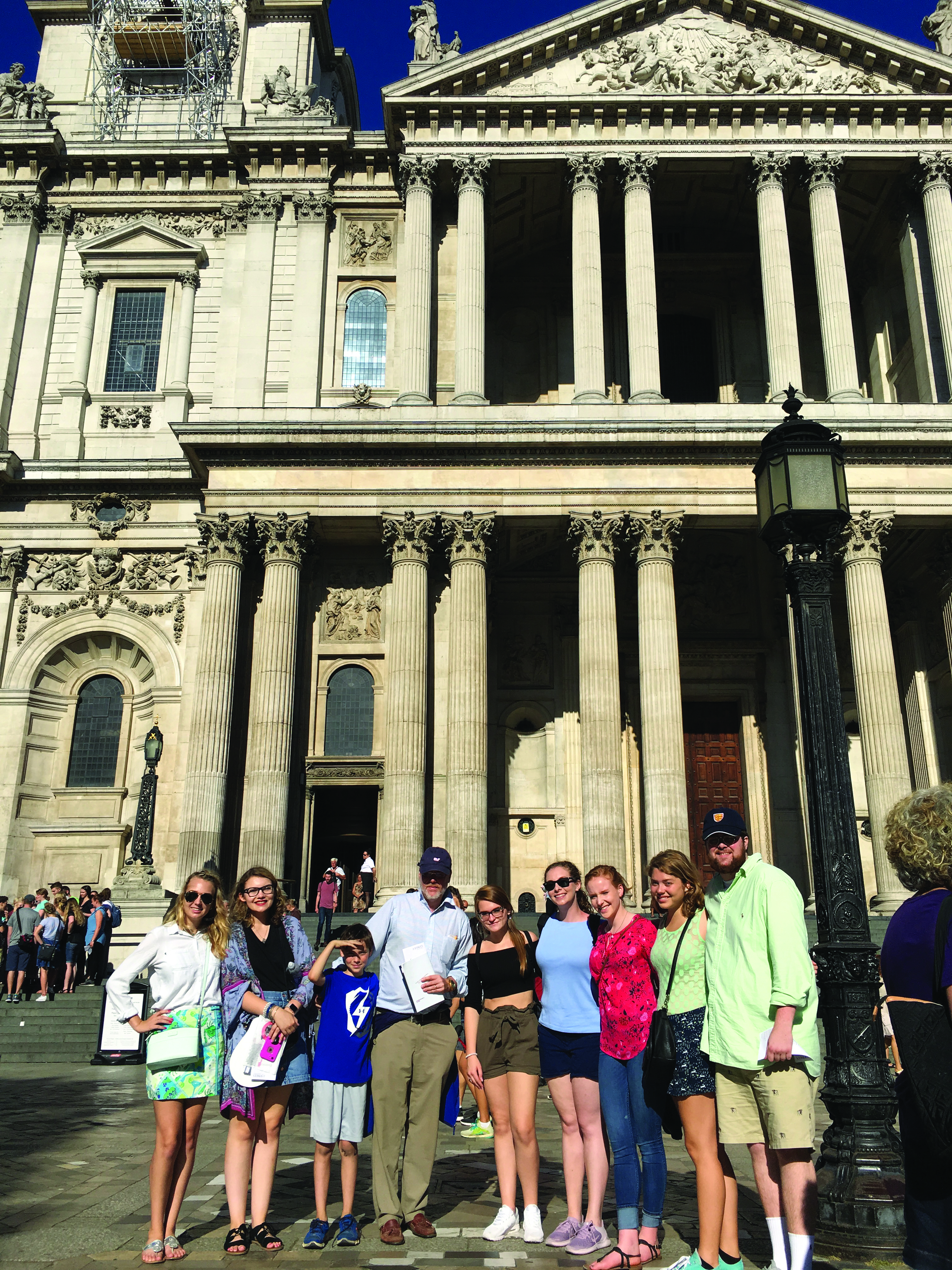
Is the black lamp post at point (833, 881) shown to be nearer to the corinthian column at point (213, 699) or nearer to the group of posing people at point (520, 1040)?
the group of posing people at point (520, 1040)

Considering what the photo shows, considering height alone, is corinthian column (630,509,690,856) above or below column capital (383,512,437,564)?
below

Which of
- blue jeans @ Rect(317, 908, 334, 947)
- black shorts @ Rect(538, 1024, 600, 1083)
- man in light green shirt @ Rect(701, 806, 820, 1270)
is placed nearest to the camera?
man in light green shirt @ Rect(701, 806, 820, 1270)

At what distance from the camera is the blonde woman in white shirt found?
6355 millimetres

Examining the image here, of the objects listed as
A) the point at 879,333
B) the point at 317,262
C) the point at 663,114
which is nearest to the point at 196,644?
the point at 317,262

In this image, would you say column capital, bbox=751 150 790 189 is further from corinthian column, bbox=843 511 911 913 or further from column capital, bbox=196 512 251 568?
column capital, bbox=196 512 251 568

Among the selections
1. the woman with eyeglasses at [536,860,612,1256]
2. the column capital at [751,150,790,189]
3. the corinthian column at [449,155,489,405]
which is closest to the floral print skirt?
the woman with eyeglasses at [536,860,612,1256]

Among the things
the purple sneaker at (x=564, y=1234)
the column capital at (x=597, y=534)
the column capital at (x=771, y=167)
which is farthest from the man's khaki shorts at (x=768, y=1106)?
the column capital at (x=771, y=167)

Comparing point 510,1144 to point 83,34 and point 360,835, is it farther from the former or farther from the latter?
point 83,34

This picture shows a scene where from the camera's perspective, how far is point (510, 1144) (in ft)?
22.7

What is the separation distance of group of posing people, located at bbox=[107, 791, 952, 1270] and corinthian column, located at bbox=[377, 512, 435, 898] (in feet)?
48.8

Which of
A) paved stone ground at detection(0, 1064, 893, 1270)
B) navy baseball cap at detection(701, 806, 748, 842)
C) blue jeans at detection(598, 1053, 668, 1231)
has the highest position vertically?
navy baseball cap at detection(701, 806, 748, 842)

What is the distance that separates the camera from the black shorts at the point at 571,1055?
6840 millimetres

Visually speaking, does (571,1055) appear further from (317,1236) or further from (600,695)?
(600,695)

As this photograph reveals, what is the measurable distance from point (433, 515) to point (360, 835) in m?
7.98
